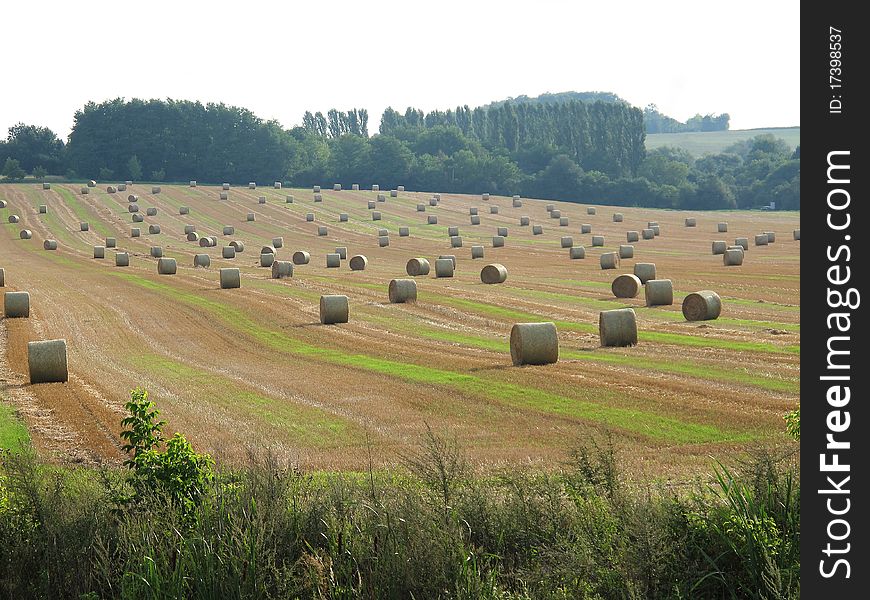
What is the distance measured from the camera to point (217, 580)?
35.5 ft

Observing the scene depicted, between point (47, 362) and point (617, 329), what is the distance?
51.3 ft

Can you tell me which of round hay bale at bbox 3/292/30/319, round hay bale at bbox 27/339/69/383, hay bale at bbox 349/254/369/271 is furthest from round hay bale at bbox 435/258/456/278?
round hay bale at bbox 27/339/69/383

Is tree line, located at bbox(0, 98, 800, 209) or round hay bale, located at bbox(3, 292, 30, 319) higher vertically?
tree line, located at bbox(0, 98, 800, 209)

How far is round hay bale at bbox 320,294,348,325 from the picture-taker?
38.3 metres

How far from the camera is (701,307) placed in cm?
3644

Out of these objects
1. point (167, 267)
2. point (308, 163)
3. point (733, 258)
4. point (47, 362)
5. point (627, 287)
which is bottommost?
point (733, 258)

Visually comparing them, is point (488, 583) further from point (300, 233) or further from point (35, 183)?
point (35, 183)

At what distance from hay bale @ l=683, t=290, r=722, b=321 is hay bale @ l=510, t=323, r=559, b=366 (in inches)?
395

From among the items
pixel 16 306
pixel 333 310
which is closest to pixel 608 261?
pixel 333 310

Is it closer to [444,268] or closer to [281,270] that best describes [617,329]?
[444,268]

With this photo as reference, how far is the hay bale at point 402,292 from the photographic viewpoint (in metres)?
44.6

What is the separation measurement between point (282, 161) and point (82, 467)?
133 m

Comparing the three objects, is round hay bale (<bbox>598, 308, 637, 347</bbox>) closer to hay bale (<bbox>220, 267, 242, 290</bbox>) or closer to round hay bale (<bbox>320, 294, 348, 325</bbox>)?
round hay bale (<bbox>320, 294, 348, 325</bbox>)
